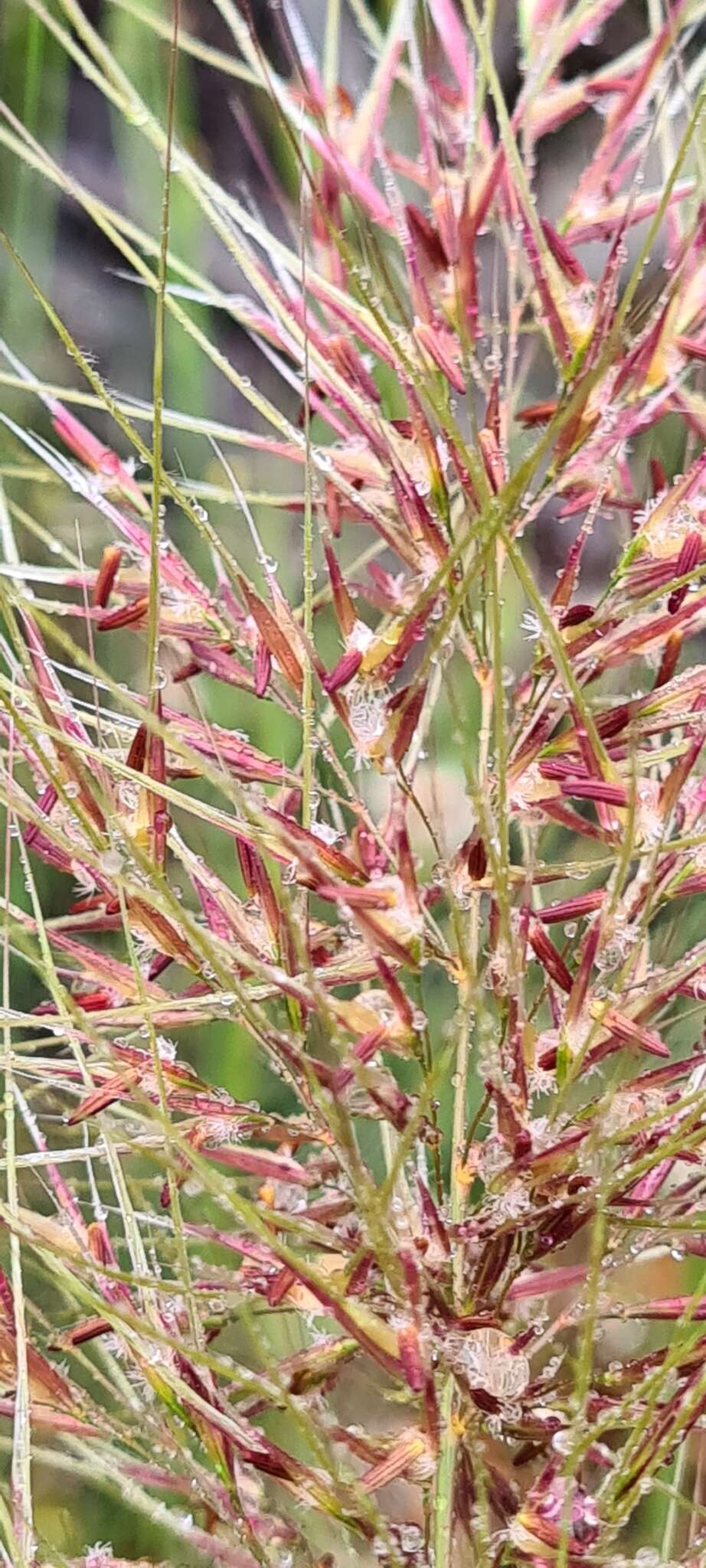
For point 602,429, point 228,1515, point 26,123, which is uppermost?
point 26,123

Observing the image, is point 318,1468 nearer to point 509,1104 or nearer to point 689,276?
point 509,1104

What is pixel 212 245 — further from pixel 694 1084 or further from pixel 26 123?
pixel 694 1084

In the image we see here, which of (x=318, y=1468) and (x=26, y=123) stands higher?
(x=26, y=123)

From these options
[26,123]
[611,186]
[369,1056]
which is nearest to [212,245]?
[26,123]

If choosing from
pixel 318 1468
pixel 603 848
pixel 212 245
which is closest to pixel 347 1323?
pixel 318 1468

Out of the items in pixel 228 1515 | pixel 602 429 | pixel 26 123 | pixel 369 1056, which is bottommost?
pixel 228 1515

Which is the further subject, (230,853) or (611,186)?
(230,853)
